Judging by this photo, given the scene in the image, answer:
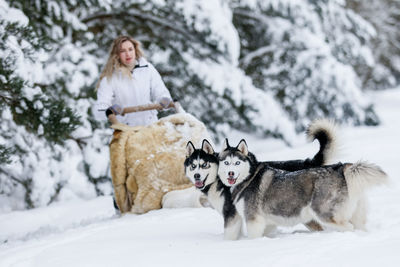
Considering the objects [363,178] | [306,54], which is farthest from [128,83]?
[306,54]

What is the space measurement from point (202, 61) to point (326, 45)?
3.18m

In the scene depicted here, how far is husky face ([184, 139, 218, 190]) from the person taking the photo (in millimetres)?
3705

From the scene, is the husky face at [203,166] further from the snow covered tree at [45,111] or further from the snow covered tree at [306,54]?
the snow covered tree at [306,54]

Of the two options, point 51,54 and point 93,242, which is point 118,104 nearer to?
point 93,242

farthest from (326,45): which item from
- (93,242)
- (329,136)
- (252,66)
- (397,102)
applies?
(397,102)

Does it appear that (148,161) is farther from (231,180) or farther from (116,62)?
(231,180)

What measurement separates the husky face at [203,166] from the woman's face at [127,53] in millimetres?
2295

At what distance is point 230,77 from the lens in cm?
920

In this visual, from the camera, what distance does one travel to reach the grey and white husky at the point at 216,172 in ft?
12.1

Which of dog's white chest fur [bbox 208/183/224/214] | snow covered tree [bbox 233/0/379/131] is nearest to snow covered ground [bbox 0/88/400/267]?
dog's white chest fur [bbox 208/183/224/214]

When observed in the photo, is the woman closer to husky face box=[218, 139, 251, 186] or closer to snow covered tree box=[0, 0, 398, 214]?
snow covered tree box=[0, 0, 398, 214]

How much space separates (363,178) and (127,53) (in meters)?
3.47

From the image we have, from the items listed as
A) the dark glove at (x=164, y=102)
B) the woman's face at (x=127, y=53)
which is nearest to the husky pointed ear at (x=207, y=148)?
the dark glove at (x=164, y=102)

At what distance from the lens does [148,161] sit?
554 centimetres
